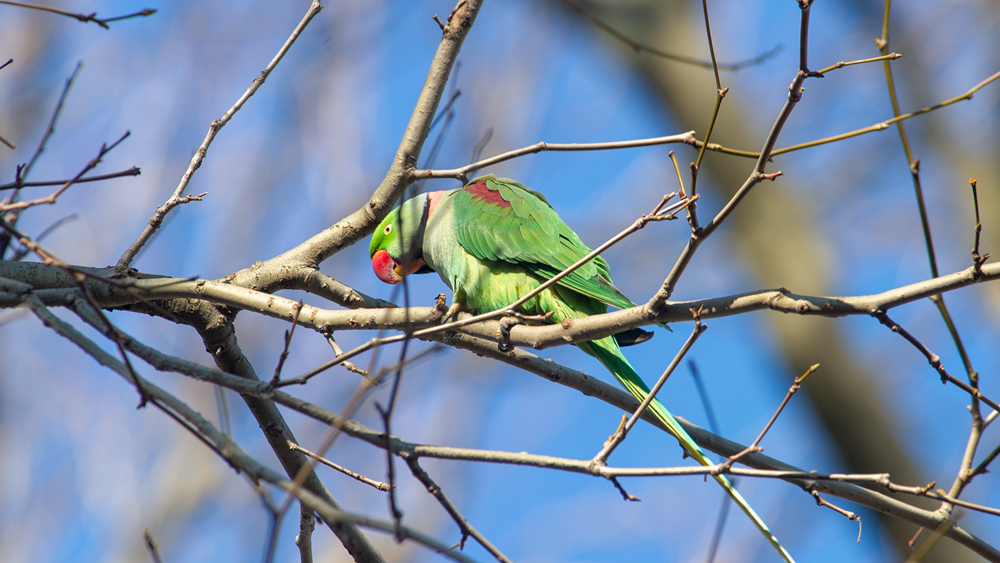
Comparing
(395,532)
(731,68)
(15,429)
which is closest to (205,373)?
(395,532)

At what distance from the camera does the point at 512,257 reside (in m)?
3.37

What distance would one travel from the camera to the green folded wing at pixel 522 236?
3.15m

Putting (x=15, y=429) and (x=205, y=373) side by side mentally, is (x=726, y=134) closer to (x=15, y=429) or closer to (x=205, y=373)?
(x=205, y=373)

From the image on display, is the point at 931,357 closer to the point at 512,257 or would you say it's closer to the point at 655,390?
the point at 655,390

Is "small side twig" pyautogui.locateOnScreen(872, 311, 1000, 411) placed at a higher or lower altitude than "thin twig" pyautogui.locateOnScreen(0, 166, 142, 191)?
lower

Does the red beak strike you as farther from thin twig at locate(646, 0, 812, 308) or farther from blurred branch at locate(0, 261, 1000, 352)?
thin twig at locate(646, 0, 812, 308)

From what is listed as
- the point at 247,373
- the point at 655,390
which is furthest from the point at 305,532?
the point at 655,390

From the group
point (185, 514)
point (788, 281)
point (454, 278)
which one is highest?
point (788, 281)

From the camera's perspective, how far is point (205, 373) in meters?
1.60

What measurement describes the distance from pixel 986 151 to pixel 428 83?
7.37 meters

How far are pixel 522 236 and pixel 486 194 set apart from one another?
484mm

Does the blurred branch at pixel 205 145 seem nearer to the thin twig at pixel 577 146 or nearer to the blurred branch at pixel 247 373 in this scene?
the blurred branch at pixel 247 373

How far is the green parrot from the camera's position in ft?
10.1

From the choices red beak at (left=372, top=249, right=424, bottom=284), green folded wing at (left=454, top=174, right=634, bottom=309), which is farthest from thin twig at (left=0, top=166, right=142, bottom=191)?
red beak at (left=372, top=249, right=424, bottom=284)
